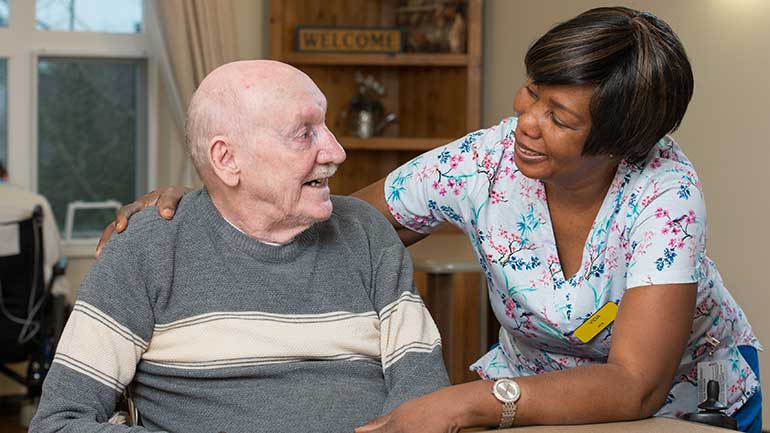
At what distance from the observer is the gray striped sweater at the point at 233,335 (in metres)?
1.50

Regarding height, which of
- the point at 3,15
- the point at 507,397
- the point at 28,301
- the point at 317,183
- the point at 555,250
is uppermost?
the point at 3,15

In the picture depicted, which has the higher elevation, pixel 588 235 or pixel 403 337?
pixel 588 235

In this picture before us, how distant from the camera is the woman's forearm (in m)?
1.41

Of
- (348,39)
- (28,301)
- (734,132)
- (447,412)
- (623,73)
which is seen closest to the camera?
(447,412)

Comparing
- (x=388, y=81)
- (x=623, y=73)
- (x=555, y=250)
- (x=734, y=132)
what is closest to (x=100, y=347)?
(x=555, y=250)

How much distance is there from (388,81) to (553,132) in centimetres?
352

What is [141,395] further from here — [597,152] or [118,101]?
[118,101]

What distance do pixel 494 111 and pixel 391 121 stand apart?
20.5 inches

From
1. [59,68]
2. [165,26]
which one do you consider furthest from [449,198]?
[59,68]

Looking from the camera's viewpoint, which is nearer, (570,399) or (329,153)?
(570,399)

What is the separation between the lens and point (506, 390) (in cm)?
142

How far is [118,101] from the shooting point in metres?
5.08

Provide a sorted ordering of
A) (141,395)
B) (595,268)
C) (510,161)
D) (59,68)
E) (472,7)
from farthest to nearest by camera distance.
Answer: (59,68) → (472,7) → (510,161) → (595,268) → (141,395)

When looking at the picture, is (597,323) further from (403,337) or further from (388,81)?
(388,81)
